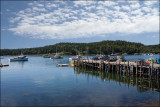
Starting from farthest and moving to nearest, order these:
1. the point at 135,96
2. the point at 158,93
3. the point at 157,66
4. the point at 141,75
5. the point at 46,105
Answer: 1. the point at 141,75
2. the point at 157,66
3. the point at 158,93
4. the point at 135,96
5. the point at 46,105

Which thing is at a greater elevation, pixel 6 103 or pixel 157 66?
pixel 157 66

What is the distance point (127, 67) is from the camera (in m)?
43.9

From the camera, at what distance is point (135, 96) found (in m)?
26.3

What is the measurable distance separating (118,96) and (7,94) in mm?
18965

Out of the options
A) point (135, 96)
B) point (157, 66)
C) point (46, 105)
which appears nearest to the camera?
point (46, 105)

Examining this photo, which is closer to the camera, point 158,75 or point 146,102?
point 146,102

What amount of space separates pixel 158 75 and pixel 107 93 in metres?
18.7

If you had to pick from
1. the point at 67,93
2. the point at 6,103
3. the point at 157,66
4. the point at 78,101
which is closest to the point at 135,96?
the point at 78,101

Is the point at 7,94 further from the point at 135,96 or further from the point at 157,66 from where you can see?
the point at 157,66

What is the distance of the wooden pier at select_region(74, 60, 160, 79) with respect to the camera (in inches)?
1614

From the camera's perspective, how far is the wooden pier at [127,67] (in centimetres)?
4099

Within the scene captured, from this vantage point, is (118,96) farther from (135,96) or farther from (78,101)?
(78,101)

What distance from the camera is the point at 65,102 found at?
2361 cm

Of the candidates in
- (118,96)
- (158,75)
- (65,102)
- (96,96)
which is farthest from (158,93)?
(65,102)
